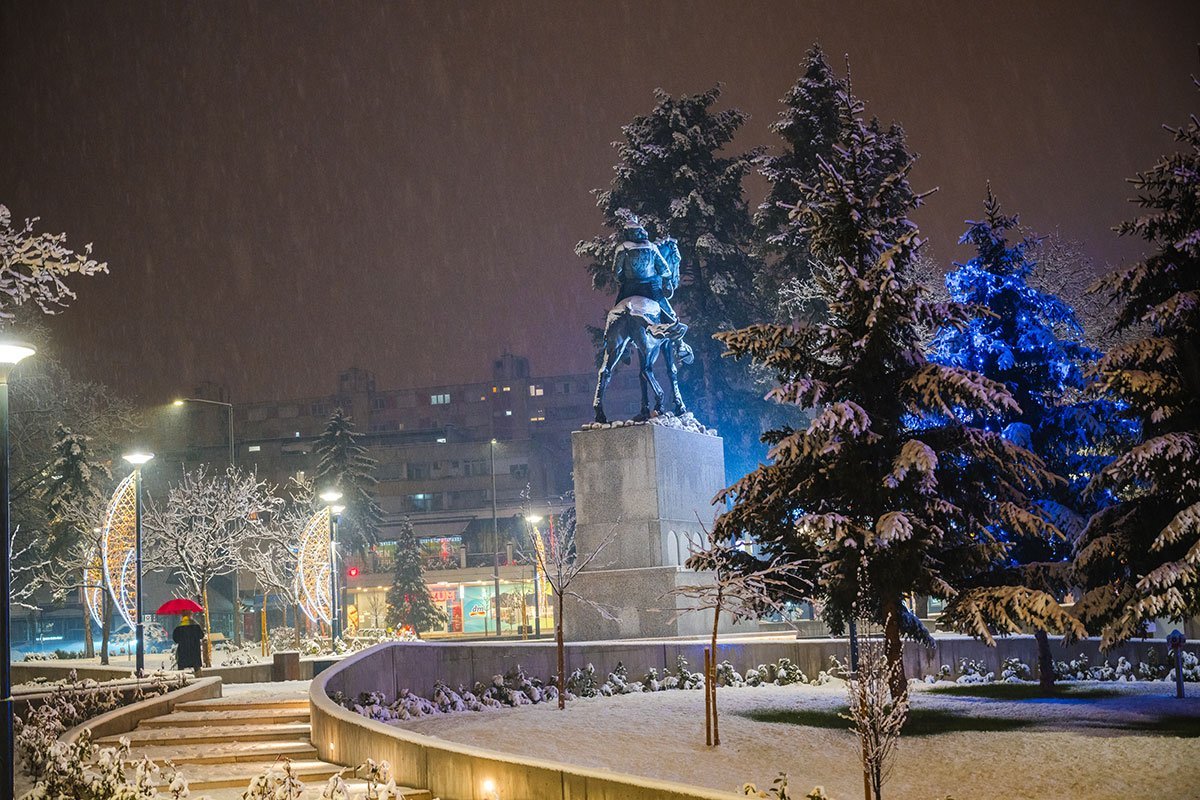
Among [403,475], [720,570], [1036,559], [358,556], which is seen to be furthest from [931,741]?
[403,475]

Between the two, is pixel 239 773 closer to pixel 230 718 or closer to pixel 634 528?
pixel 230 718

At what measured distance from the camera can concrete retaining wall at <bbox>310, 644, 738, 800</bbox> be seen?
8820mm

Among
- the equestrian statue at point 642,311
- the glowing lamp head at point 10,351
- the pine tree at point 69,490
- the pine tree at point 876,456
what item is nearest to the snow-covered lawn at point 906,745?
the pine tree at point 876,456

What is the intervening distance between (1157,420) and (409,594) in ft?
157

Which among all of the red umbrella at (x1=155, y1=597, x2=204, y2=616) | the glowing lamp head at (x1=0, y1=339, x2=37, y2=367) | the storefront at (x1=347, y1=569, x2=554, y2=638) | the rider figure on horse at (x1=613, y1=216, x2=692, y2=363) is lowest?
the storefront at (x1=347, y1=569, x2=554, y2=638)

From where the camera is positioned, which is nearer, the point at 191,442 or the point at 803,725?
the point at 803,725

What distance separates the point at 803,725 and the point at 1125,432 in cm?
698

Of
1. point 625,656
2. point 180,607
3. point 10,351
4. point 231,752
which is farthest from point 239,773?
point 180,607

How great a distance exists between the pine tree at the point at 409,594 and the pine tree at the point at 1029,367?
138 feet

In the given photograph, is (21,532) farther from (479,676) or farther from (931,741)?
(931,741)

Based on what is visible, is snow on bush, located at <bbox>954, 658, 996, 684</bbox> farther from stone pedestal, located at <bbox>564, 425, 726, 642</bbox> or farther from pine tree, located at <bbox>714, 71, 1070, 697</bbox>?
stone pedestal, located at <bbox>564, 425, 726, 642</bbox>

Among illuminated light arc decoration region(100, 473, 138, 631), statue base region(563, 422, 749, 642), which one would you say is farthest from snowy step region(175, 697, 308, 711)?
illuminated light arc decoration region(100, 473, 138, 631)

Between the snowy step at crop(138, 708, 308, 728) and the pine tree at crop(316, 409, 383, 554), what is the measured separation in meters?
46.4

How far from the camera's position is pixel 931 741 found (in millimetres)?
15211
